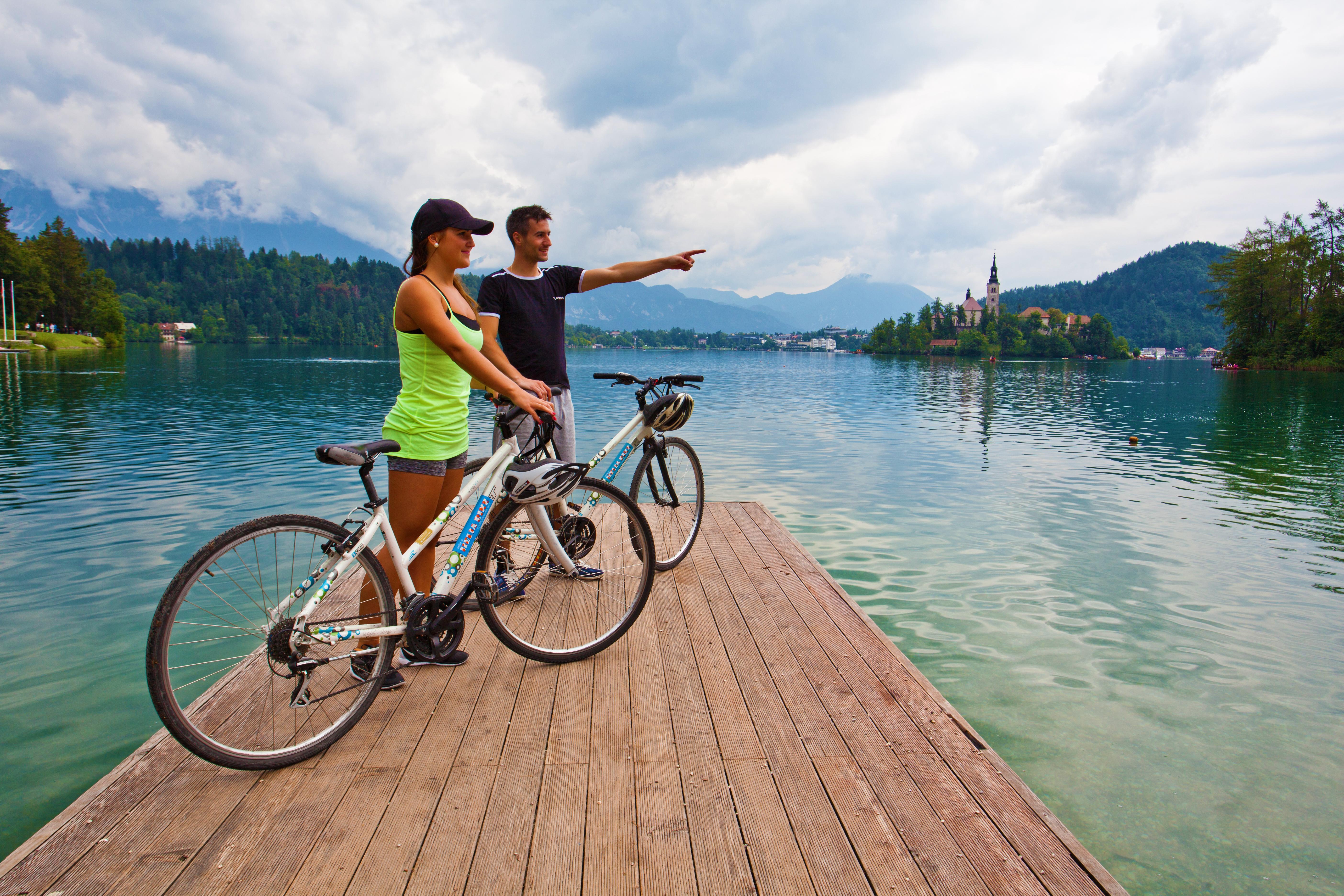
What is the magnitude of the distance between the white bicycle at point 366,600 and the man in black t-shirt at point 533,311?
0.76 m

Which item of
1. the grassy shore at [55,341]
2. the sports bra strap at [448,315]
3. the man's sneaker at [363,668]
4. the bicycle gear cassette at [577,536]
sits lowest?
the man's sneaker at [363,668]

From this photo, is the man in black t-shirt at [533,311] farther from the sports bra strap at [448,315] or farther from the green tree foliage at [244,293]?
the green tree foliage at [244,293]

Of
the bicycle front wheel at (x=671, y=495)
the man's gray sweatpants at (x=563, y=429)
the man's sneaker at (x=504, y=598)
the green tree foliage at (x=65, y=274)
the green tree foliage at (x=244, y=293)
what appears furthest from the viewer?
the green tree foliage at (x=244, y=293)

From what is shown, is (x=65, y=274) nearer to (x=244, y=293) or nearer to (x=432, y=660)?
(x=244, y=293)

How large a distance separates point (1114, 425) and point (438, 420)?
26660 mm

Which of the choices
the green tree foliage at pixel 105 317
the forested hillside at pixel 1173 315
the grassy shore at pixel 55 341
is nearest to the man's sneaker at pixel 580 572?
the grassy shore at pixel 55 341

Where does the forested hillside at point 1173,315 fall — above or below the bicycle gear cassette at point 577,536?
above

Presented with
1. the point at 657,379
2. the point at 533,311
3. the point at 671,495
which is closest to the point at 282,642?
the point at 533,311

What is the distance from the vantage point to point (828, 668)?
3.38m

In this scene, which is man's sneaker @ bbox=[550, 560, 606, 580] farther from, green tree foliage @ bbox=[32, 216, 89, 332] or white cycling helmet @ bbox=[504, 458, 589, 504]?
green tree foliage @ bbox=[32, 216, 89, 332]

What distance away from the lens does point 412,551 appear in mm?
2949

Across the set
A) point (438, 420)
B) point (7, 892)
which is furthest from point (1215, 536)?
point (7, 892)

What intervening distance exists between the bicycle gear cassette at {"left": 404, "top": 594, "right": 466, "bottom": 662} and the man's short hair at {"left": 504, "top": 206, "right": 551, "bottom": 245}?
224cm

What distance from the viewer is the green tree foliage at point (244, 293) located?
134625 mm
